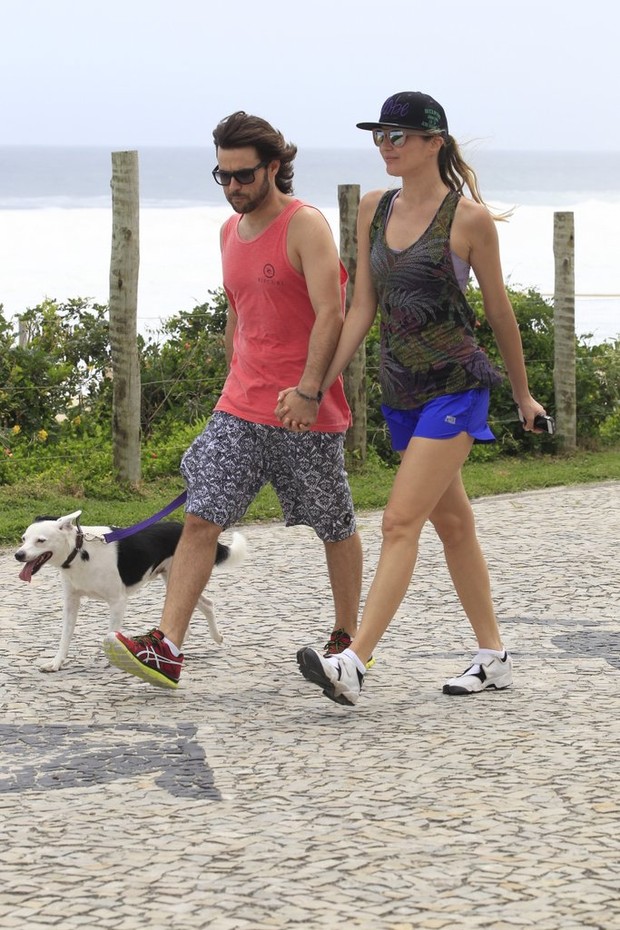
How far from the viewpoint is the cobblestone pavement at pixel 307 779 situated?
3.79 meters

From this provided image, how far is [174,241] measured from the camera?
52781mm

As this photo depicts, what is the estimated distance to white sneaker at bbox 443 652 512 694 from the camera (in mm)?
5805

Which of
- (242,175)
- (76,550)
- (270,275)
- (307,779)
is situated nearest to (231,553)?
(76,550)

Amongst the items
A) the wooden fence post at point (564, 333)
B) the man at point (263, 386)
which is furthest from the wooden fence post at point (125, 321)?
the man at point (263, 386)

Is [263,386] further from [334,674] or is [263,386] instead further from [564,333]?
[564,333]

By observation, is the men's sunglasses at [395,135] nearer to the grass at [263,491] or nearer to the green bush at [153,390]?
the grass at [263,491]

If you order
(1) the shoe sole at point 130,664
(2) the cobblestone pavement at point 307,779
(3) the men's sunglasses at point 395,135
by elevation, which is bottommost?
(2) the cobblestone pavement at point 307,779

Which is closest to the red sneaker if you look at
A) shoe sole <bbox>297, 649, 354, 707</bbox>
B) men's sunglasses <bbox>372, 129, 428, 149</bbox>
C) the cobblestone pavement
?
the cobblestone pavement

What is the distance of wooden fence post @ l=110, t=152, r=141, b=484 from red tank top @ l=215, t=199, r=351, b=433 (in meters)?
4.67

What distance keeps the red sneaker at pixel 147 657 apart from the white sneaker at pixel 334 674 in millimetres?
618

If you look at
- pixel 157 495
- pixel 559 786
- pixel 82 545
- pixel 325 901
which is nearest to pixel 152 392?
pixel 157 495

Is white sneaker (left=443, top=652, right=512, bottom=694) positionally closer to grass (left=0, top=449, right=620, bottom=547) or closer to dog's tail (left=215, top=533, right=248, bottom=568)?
dog's tail (left=215, top=533, right=248, bottom=568)

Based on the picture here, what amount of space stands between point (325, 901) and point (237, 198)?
2820mm

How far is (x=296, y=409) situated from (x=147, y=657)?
3.53 ft
